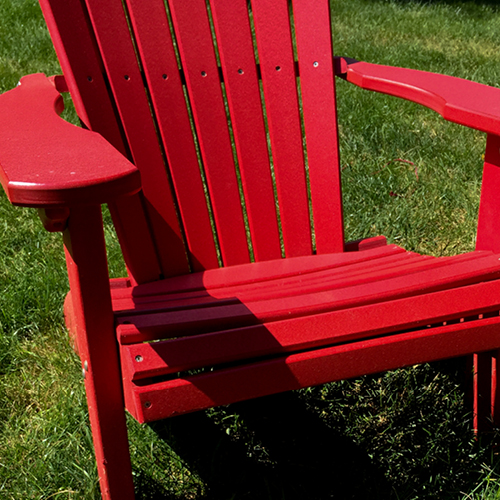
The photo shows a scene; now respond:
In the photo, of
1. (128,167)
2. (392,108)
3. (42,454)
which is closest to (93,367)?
(128,167)

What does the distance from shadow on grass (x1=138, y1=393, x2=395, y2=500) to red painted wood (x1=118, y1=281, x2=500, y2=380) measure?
0.49 m

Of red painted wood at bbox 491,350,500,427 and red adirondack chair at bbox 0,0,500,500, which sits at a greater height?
red adirondack chair at bbox 0,0,500,500

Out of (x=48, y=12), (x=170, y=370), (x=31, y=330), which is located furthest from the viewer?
(x=31, y=330)

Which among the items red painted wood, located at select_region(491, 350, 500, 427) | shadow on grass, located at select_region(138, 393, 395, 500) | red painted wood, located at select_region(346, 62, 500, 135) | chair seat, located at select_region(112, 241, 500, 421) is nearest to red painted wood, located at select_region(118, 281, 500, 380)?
chair seat, located at select_region(112, 241, 500, 421)

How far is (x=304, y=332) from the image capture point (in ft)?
4.41

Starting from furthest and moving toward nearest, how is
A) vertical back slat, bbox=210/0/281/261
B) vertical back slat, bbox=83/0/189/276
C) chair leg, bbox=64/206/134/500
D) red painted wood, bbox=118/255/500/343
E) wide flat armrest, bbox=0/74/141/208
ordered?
vertical back slat, bbox=210/0/281/261 < vertical back slat, bbox=83/0/189/276 < red painted wood, bbox=118/255/500/343 < chair leg, bbox=64/206/134/500 < wide flat armrest, bbox=0/74/141/208

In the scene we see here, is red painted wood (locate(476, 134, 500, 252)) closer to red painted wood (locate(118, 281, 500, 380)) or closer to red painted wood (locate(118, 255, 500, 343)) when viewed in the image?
red painted wood (locate(118, 255, 500, 343))

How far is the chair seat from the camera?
1274mm

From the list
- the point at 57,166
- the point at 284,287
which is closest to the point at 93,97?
the point at 284,287

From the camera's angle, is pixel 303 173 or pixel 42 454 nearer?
pixel 42 454

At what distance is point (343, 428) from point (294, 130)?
0.87 metres

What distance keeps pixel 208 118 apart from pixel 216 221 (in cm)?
30

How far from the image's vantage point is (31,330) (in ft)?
7.52

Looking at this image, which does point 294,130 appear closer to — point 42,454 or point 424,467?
point 424,467
